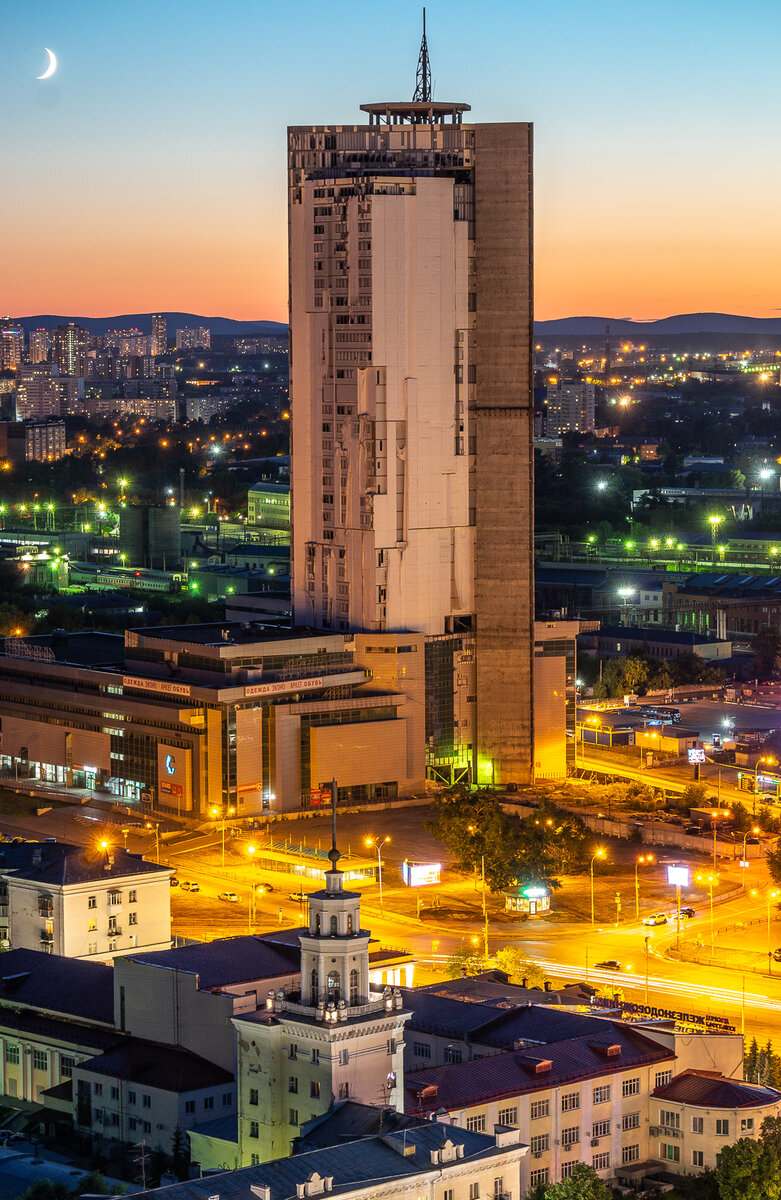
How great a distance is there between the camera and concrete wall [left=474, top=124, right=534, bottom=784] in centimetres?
8956

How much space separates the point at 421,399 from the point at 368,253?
18.0 feet

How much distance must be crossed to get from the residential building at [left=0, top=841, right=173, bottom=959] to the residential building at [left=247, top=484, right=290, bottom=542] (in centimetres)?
11273

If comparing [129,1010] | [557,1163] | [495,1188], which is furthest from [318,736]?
[495,1188]

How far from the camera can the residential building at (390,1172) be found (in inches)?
1486

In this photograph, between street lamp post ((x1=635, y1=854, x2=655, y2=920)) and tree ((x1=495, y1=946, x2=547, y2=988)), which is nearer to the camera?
tree ((x1=495, y1=946, x2=547, y2=988))

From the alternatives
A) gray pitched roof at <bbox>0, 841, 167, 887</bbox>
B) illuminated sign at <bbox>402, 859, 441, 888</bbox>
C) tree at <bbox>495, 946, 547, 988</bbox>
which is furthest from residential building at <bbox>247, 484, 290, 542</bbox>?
tree at <bbox>495, 946, 547, 988</bbox>

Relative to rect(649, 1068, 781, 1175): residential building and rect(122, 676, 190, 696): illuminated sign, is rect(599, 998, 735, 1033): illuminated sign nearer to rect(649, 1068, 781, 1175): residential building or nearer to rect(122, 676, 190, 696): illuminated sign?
rect(649, 1068, 781, 1175): residential building

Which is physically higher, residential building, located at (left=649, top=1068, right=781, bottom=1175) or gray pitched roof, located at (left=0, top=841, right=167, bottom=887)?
gray pitched roof, located at (left=0, top=841, right=167, bottom=887)

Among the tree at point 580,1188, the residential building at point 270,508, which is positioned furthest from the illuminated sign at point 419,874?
the residential building at point 270,508

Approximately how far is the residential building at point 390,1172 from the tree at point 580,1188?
4.35 ft

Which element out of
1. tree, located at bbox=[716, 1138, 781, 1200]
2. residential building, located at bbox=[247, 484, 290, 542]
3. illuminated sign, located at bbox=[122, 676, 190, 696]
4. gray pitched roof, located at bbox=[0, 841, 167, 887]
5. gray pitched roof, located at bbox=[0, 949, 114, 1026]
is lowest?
tree, located at bbox=[716, 1138, 781, 1200]

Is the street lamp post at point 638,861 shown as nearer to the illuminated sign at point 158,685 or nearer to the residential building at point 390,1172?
the illuminated sign at point 158,685

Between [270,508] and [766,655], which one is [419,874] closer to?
[766,655]

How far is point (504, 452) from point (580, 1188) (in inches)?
1973
